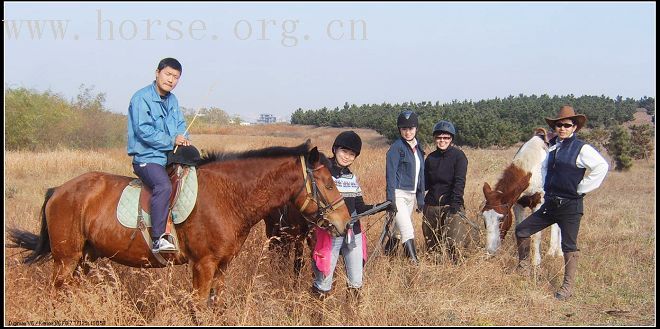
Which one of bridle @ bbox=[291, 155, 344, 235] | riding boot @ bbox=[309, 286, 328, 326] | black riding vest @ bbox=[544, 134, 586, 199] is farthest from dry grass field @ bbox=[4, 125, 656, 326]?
black riding vest @ bbox=[544, 134, 586, 199]

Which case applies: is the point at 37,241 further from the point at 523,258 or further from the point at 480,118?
the point at 480,118

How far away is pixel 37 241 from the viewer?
493 cm

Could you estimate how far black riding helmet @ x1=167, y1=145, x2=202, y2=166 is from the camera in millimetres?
4395

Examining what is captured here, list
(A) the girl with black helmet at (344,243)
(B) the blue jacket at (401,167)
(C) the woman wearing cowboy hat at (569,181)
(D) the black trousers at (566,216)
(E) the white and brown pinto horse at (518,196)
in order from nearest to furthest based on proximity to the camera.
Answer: (A) the girl with black helmet at (344,243) < (C) the woman wearing cowboy hat at (569,181) < (D) the black trousers at (566,216) < (B) the blue jacket at (401,167) < (E) the white and brown pinto horse at (518,196)

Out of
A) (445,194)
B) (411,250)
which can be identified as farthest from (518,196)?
(411,250)

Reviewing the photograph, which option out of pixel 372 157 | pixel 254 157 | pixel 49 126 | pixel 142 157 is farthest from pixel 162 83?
pixel 49 126

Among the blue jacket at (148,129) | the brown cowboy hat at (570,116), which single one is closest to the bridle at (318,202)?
the blue jacket at (148,129)

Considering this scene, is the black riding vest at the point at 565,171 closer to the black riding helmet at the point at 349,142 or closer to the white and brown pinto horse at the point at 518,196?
the white and brown pinto horse at the point at 518,196

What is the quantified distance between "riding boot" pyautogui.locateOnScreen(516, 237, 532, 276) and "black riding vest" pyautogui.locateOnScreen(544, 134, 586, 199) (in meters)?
0.88

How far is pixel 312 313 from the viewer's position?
15.2 feet

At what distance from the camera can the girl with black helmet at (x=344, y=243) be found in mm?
4387

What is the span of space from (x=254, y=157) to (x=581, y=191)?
340cm

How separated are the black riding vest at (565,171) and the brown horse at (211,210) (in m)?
2.69

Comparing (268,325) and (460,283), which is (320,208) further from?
(460,283)
